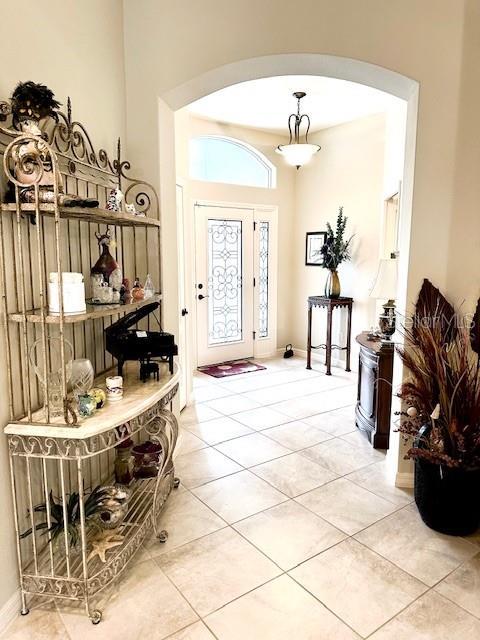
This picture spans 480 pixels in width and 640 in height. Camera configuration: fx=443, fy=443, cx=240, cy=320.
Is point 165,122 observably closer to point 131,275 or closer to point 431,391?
point 131,275

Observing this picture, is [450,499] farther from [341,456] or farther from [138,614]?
[138,614]

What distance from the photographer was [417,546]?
2.37 metres

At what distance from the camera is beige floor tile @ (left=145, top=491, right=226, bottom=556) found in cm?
237

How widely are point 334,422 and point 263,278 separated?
2.84m

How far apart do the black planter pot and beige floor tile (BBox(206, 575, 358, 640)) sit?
92cm

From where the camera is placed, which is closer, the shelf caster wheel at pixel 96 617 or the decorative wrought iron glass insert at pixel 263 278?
the shelf caster wheel at pixel 96 617

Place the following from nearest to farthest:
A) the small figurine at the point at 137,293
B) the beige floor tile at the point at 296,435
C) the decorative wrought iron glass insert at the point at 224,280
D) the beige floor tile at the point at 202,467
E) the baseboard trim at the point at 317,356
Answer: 1. the small figurine at the point at 137,293
2. the beige floor tile at the point at 202,467
3. the beige floor tile at the point at 296,435
4. the decorative wrought iron glass insert at the point at 224,280
5. the baseboard trim at the point at 317,356

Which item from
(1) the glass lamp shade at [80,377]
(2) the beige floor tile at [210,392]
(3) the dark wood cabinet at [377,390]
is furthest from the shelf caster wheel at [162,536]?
(2) the beige floor tile at [210,392]

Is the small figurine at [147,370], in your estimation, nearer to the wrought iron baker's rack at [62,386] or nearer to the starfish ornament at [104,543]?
the wrought iron baker's rack at [62,386]

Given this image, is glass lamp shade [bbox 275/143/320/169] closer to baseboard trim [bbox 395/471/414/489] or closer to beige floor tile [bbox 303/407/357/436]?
beige floor tile [bbox 303/407/357/436]

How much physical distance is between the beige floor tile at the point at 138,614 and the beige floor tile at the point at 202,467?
890 millimetres

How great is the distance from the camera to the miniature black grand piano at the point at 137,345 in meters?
2.34

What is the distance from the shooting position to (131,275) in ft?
9.85

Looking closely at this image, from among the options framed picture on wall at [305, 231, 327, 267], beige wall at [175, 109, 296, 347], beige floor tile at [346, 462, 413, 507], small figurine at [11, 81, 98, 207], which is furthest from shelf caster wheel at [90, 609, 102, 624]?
framed picture on wall at [305, 231, 327, 267]
